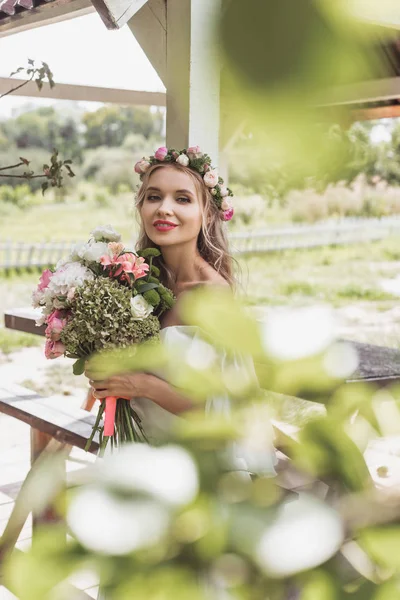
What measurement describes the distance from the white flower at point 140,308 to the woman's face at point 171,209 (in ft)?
0.87

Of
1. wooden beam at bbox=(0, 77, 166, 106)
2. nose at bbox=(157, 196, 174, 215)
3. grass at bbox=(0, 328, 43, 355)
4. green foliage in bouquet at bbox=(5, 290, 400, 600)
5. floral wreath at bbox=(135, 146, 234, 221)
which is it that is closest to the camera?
green foliage in bouquet at bbox=(5, 290, 400, 600)

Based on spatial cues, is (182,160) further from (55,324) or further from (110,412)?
(110,412)

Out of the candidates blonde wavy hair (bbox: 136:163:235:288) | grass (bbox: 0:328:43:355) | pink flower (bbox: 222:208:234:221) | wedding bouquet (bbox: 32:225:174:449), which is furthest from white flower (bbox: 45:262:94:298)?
grass (bbox: 0:328:43:355)

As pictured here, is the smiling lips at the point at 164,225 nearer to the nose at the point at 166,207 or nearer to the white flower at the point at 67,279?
the nose at the point at 166,207

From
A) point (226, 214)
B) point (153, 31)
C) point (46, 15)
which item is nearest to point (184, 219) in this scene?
point (226, 214)

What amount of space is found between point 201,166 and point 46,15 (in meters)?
1.08

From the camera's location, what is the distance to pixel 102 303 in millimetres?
1768

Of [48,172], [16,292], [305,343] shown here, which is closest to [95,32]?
[305,343]

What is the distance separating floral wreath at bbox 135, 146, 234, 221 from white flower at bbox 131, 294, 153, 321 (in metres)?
0.42

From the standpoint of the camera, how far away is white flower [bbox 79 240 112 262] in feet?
6.01

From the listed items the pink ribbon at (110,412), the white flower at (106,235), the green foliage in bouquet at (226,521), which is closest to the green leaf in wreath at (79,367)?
the pink ribbon at (110,412)

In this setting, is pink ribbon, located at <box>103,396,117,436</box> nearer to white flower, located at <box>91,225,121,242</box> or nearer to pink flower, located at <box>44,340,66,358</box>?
pink flower, located at <box>44,340,66,358</box>

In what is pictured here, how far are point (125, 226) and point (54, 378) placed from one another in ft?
34.3

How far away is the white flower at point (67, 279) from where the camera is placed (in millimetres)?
1812
